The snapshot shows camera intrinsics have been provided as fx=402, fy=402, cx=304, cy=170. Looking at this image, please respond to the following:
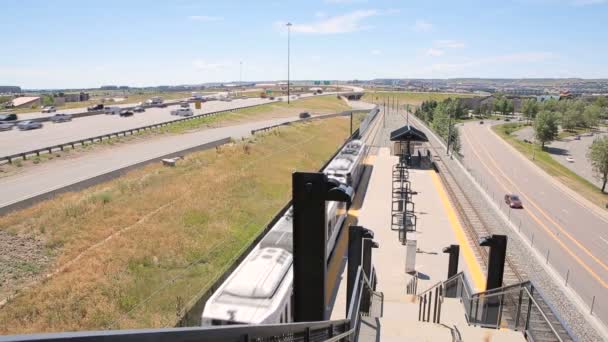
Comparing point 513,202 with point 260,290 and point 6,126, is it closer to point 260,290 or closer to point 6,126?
point 260,290

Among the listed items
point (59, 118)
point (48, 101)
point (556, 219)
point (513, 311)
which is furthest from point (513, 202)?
point (48, 101)

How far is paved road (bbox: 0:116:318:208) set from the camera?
24422 millimetres

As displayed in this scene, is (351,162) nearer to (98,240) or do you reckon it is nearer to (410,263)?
(410,263)

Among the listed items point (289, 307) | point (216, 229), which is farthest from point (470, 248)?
point (216, 229)

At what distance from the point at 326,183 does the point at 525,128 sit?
124m

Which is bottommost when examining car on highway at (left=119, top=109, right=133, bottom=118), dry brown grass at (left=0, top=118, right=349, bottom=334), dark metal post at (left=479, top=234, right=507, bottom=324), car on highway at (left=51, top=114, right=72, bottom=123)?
dry brown grass at (left=0, top=118, right=349, bottom=334)

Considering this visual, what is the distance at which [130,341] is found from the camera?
7.36 ft

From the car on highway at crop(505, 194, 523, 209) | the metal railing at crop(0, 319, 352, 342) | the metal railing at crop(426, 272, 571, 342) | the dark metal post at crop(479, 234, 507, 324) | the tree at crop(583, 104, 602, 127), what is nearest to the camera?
the metal railing at crop(0, 319, 352, 342)

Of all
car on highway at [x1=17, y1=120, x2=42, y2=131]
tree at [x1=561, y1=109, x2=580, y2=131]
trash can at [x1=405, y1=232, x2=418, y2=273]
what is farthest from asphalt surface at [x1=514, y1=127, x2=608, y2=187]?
car on highway at [x1=17, y1=120, x2=42, y2=131]

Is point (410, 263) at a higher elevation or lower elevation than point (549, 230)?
higher

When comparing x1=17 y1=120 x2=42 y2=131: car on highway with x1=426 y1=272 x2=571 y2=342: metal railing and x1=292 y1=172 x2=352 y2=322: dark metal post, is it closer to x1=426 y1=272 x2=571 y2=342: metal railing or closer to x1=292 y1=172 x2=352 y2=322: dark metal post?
x1=426 y1=272 x2=571 y2=342: metal railing

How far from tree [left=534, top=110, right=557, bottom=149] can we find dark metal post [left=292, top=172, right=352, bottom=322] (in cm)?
8697

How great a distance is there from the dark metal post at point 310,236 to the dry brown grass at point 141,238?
26.7ft

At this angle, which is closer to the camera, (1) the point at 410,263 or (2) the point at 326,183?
(2) the point at 326,183
